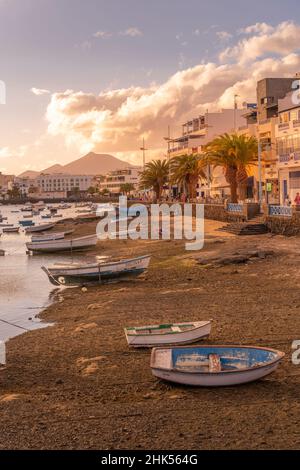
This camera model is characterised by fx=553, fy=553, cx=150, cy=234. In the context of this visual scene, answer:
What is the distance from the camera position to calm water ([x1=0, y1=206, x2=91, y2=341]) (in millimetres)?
22981

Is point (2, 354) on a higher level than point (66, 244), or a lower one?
lower

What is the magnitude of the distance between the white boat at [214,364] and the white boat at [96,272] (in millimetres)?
16530

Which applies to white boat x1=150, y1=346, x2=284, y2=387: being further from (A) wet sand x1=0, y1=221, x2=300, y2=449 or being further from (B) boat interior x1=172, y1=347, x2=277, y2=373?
(A) wet sand x1=0, y1=221, x2=300, y2=449

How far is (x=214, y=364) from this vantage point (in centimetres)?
1341

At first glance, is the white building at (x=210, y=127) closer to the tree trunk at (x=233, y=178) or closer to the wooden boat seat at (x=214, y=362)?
the tree trunk at (x=233, y=178)

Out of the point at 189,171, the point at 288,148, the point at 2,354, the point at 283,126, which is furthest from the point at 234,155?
the point at 2,354

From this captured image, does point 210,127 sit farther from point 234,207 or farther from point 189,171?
point 234,207

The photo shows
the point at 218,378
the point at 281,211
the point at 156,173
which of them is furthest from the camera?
the point at 156,173

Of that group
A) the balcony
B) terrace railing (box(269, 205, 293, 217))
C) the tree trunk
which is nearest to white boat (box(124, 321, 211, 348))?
terrace railing (box(269, 205, 293, 217))

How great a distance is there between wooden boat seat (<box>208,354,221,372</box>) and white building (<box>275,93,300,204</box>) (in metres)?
44.9

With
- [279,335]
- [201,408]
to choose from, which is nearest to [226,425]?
[201,408]

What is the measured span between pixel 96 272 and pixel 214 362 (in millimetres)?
17484
